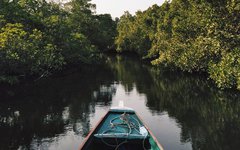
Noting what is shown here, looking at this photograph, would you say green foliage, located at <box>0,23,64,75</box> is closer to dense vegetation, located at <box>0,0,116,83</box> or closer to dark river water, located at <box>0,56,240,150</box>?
dense vegetation, located at <box>0,0,116,83</box>

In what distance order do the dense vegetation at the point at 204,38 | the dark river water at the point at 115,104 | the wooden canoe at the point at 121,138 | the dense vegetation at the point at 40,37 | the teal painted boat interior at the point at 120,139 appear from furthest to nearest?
1. the dense vegetation at the point at 40,37
2. the dense vegetation at the point at 204,38
3. the dark river water at the point at 115,104
4. the teal painted boat interior at the point at 120,139
5. the wooden canoe at the point at 121,138

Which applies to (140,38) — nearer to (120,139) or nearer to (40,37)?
(40,37)

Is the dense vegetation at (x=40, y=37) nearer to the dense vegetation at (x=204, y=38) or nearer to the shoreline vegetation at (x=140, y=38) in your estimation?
the shoreline vegetation at (x=140, y=38)

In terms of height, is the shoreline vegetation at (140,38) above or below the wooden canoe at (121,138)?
above

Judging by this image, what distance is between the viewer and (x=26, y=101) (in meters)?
29.5

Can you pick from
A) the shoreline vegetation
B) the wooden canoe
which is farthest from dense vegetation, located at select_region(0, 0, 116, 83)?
the wooden canoe

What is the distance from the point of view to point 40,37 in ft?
128

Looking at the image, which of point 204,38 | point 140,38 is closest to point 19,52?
point 204,38

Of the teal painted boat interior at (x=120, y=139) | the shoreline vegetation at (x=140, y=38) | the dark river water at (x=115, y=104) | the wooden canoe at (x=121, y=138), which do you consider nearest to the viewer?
the wooden canoe at (x=121, y=138)

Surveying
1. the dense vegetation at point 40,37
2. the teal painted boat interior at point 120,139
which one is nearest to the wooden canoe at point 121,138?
→ the teal painted boat interior at point 120,139

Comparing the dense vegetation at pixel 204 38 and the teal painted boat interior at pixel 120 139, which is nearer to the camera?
the teal painted boat interior at pixel 120 139

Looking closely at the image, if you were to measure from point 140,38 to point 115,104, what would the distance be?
5201cm

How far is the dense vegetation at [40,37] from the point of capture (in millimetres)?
33194

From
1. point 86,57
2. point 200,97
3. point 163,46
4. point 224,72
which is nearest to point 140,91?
point 200,97
